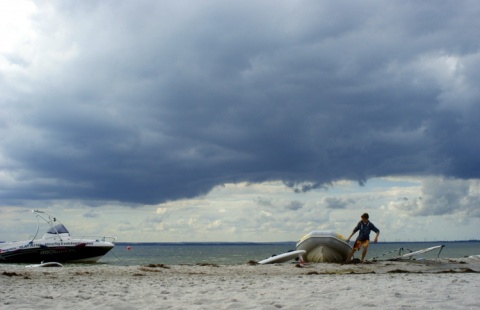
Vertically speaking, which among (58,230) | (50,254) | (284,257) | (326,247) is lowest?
(50,254)

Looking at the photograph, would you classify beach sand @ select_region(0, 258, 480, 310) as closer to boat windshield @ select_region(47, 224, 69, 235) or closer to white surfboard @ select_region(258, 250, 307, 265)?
white surfboard @ select_region(258, 250, 307, 265)

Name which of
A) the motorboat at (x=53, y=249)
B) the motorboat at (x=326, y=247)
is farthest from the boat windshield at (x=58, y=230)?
the motorboat at (x=326, y=247)

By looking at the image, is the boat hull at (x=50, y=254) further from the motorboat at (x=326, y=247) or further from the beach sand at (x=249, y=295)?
the beach sand at (x=249, y=295)

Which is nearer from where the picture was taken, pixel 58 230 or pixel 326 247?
pixel 326 247

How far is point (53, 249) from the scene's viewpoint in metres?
41.4

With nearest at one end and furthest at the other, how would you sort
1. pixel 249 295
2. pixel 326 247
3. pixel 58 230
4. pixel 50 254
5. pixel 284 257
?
pixel 249 295 → pixel 326 247 → pixel 284 257 → pixel 50 254 → pixel 58 230

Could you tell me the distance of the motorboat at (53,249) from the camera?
1619 inches

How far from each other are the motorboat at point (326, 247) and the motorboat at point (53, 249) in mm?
27527

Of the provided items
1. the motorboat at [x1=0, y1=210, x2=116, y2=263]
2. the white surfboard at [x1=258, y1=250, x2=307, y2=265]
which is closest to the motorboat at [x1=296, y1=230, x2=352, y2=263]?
the white surfboard at [x1=258, y1=250, x2=307, y2=265]

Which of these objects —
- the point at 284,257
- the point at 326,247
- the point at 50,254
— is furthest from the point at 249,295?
the point at 50,254

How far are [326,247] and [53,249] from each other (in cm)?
2947

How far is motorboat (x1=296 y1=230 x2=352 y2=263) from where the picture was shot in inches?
806

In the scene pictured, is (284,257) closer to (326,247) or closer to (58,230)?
(326,247)

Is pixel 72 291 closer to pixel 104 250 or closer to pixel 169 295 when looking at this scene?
pixel 169 295
